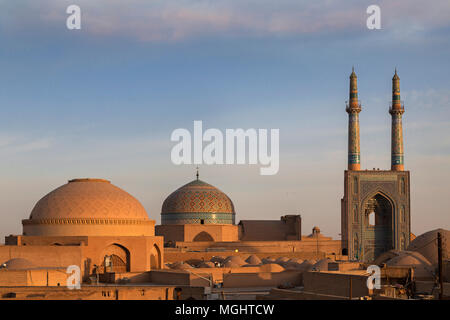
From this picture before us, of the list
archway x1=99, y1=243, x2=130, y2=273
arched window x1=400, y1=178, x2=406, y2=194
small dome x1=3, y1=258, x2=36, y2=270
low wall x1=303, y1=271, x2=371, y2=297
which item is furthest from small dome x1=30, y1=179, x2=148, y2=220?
arched window x1=400, y1=178, x2=406, y2=194

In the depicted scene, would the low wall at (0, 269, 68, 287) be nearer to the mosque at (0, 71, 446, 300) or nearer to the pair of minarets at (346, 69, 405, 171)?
the mosque at (0, 71, 446, 300)

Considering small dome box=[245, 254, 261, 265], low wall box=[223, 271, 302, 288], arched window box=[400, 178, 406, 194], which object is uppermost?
arched window box=[400, 178, 406, 194]

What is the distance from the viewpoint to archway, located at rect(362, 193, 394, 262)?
40281 millimetres

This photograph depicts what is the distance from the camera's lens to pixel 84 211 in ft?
85.2

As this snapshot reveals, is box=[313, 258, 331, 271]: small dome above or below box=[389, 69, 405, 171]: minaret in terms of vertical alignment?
below

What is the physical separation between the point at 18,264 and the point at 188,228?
14.6 m

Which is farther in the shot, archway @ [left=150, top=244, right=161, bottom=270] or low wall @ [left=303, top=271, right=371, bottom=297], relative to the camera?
archway @ [left=150, top=244, right=161, bottom=270]

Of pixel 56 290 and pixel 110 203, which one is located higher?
pixel 110 203

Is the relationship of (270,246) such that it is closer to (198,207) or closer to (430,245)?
(198,207)

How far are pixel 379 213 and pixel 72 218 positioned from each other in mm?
21107
